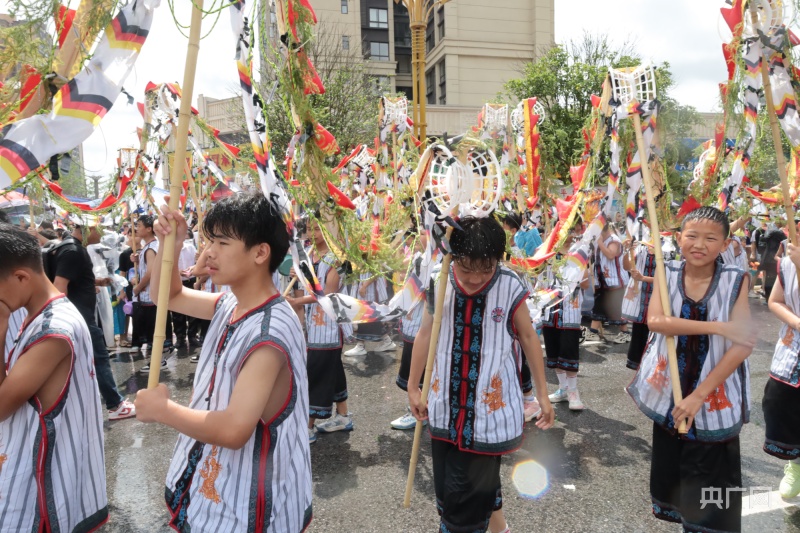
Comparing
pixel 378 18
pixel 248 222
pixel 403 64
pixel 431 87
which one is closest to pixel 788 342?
pixel 248 222

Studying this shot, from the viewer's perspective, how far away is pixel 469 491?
8.42 ft

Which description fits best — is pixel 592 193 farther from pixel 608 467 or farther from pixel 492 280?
pixel 608 467

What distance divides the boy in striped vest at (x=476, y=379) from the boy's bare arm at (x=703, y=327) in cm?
59

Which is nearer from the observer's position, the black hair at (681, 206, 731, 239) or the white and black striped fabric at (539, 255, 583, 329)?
the black hair at (681, 206, 731, 239)

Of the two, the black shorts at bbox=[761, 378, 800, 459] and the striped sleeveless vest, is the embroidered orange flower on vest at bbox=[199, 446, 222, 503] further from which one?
the striped sleeveless vest

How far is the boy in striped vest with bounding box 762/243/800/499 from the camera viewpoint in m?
3.33

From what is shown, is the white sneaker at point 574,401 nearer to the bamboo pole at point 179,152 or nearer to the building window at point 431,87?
the bamboo pole at point 179,152

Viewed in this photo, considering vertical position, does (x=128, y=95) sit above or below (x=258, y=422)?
above

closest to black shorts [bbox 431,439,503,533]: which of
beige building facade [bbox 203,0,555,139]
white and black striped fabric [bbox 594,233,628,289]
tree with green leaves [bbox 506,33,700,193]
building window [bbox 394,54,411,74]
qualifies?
white and black striped fabric [bbox 594,233,628,289]

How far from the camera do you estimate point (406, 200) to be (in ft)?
10.7

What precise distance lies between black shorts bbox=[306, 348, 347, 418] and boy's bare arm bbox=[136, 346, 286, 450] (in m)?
2.95

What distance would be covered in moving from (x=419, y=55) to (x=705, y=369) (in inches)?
244

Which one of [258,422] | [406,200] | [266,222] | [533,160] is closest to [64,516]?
[258,422]

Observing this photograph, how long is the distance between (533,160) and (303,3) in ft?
14.7
